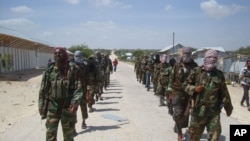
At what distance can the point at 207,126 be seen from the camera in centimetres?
598

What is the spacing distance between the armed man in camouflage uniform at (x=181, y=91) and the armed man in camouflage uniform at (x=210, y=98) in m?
1.22

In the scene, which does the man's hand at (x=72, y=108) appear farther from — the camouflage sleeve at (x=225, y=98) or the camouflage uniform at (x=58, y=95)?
the camouflage sleeve at (x=225, y=98)

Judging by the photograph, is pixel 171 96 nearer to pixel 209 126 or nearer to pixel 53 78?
pixel 209 126

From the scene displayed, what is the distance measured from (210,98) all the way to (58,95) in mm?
2483

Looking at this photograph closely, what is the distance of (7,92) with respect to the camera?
18.0m

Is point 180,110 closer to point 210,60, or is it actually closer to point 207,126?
point 207,126

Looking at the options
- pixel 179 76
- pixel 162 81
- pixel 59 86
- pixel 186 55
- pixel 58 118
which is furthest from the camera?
pixel 162 81

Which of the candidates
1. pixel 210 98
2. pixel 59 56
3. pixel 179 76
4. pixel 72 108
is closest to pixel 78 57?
pixel 179 76

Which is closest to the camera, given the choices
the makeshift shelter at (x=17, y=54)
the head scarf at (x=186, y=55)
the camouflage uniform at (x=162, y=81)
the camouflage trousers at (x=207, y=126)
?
the camouflage trousers at (x=207, y=126)

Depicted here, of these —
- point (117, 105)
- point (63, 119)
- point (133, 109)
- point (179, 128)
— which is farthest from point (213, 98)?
point (117, 105)

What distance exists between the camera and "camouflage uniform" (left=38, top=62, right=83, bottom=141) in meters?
6.00

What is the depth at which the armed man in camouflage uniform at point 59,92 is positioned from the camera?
19.7 ft

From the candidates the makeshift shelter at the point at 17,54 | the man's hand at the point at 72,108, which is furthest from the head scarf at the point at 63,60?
the makeshift shelter at the point at 17,54

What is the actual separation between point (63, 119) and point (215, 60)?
2.68 m
